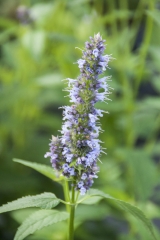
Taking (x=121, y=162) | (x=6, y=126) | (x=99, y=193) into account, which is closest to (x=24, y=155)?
(x=6, y=126)

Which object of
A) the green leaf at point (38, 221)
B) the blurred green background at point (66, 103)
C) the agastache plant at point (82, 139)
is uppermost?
the blurred green background at point (66, 103)

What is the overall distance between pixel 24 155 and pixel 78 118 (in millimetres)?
1422

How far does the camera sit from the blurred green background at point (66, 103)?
1857 millimetres

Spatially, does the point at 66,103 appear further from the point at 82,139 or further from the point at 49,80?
the point at 82,139

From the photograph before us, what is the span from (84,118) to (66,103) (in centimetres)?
142

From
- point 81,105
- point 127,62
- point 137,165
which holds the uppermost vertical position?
point 127,62

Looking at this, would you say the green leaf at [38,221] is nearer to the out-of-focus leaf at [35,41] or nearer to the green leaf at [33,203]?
the green leaf at [33,203]

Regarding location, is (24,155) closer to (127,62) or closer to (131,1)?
(127,62)

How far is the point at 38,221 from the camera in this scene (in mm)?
971

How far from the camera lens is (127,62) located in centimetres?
222

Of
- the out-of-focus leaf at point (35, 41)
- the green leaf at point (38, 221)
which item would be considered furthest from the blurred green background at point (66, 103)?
the green leaf at point (38, 221)

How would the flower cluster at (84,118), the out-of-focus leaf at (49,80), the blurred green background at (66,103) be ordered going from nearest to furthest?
the flower cluster at (84,118)
the blurred green background at (66,103)
the out-of-focus leaf at (49,80)

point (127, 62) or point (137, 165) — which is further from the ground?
point (127, 62)

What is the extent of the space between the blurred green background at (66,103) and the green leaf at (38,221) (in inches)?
28.2
